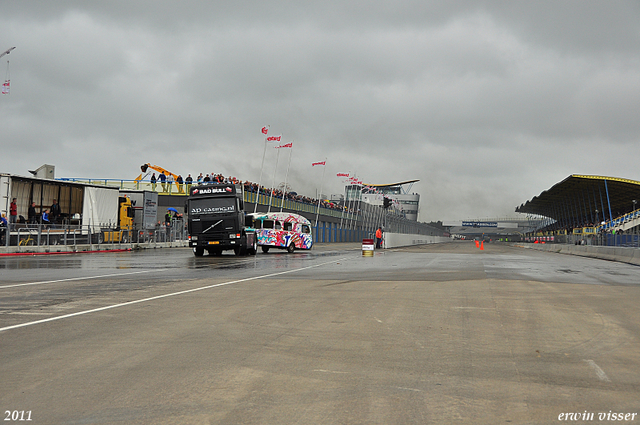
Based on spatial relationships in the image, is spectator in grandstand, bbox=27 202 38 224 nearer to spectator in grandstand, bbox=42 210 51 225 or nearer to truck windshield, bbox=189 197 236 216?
spectator in grandstand, bbox=42 210 51 225

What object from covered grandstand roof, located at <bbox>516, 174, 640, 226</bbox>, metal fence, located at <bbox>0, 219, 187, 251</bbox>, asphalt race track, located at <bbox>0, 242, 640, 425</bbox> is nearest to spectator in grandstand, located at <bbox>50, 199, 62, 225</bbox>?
metal fence, located at <bbox>0, 219, 187, 251</bbox>

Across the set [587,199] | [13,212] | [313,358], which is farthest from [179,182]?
[587,199]

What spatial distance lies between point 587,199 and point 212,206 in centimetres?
7683

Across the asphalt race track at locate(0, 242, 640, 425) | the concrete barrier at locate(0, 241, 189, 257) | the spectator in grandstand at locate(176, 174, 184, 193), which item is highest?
the spectator in grandstand at locate(176, 174, 184, 193)

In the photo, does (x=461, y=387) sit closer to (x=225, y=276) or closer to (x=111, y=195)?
(x=225, y=276)

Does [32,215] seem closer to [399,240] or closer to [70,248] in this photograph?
[70,248]

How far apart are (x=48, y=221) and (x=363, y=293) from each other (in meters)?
24.5

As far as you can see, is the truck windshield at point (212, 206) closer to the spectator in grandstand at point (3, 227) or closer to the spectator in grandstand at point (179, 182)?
the spectator in grandstand at point (3, 227)

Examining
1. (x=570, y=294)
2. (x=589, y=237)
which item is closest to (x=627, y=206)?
(x=589, y=237)

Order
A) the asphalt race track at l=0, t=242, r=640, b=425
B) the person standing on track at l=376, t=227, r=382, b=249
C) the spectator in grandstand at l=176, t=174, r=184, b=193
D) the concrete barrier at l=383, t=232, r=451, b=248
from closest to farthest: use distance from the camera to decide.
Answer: the asphalt race track at l=0, t=242, r=640, b=425
the person standing on track at l=376, t=227, r=382, b=249
the concrete barrier at l=383, t=232, r=451, b=248
the spectator in grandstand at l=176, t=174, r=184, b=193

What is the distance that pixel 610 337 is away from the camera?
22.8 feet

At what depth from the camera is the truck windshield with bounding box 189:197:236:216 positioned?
2811 centimetres

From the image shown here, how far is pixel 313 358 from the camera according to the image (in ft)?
18.5

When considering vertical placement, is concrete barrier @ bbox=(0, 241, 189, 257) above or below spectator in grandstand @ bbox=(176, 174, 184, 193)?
below
